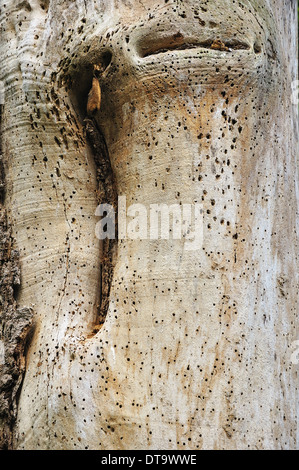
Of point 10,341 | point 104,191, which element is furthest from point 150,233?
point 10,341

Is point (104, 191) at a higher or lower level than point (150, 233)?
higher

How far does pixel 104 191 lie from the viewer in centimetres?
209

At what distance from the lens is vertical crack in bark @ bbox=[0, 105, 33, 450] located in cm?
200

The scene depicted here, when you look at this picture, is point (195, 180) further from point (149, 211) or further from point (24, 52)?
point (24, 52)

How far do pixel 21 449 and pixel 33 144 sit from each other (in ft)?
3.18

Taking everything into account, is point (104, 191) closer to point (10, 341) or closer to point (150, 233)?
point (150, 233)

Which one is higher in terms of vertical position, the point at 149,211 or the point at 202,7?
the point at 202,7

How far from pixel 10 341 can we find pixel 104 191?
0.56 m

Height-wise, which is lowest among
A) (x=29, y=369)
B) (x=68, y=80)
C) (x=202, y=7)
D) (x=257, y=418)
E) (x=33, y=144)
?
(x=257, y=418)

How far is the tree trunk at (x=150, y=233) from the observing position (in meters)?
1.80

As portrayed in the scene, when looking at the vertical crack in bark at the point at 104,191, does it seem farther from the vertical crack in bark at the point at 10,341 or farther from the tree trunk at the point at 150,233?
the vertical crack in bark at the point at 10,341

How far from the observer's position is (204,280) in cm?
182
